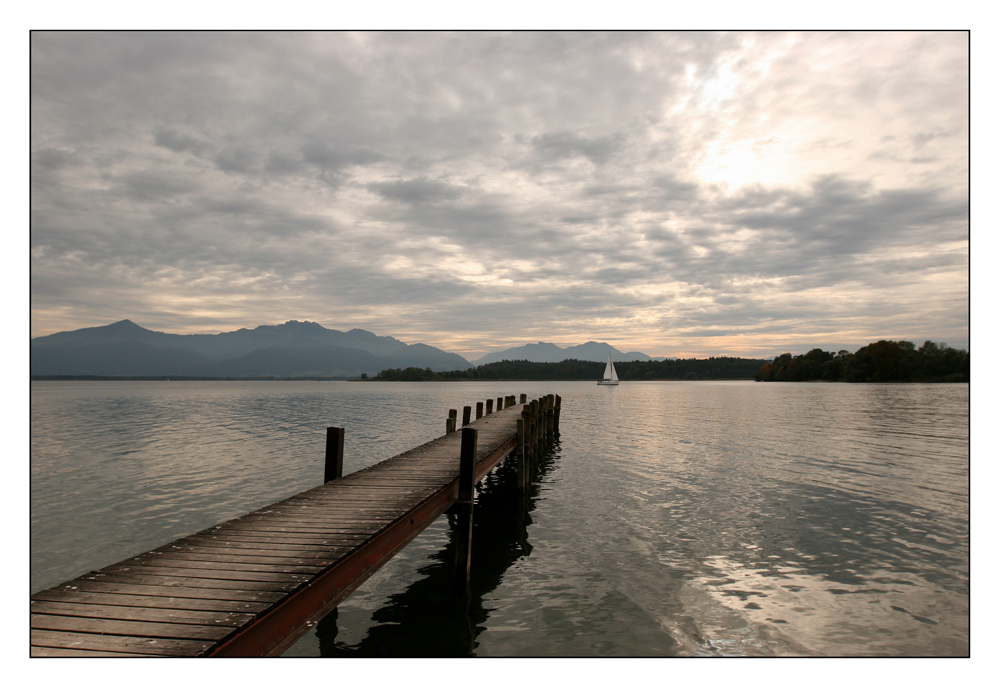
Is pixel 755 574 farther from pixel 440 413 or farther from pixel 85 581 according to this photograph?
pixel 440 413

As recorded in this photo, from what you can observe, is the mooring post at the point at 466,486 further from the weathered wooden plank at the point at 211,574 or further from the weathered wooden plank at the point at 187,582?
the weathered wooden plank at the point at 187,582

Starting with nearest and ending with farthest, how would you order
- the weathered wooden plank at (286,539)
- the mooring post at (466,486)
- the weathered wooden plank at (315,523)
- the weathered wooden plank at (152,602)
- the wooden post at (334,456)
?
the weathered wooden plank at (152,602)
the weathered wooden plank at (286,539)
the weathered wooden plank at (315,523)
the mooring post at (466,486)
the wooden post at (334,456)

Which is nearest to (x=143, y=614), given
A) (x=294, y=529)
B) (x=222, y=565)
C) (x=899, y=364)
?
(x=222, y=565)

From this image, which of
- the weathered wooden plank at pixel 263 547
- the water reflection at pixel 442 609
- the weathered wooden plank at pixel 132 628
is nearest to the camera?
the weathered wooden plank at pixel 132 628

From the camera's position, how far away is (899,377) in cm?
12912

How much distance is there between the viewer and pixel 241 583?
5.47 meters

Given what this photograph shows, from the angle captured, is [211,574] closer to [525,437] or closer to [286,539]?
[286,539]

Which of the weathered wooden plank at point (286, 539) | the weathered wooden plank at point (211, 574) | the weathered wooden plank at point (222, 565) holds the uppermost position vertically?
the weathered wooden plank at point (211, 574)

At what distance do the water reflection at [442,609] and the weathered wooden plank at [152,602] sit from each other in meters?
3.30

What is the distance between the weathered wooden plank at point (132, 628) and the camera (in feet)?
14.4

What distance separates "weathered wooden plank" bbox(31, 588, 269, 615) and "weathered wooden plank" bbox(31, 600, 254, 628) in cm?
5

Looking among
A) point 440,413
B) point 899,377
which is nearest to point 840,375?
point 899,377

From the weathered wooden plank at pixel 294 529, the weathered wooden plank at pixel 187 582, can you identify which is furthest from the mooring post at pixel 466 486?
the weathered wooden plank at pixel 187 582

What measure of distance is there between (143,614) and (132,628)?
0.83ft
